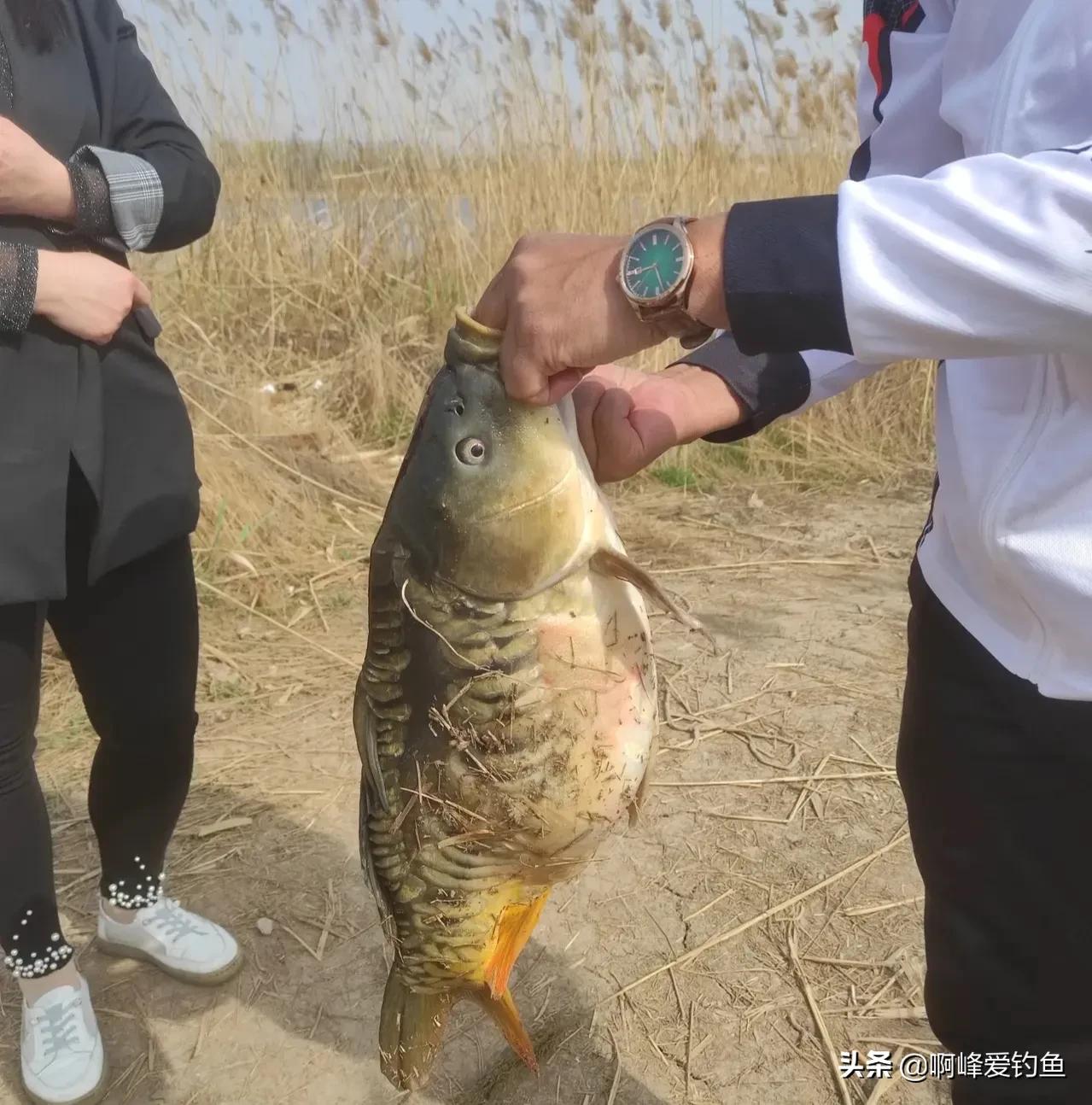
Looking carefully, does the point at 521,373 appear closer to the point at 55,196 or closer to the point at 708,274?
the point at 708,274

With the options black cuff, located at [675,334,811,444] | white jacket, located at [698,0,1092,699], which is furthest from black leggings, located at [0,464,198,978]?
white jacket, located at [698,0,1092,699]

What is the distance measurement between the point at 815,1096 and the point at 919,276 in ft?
5.57

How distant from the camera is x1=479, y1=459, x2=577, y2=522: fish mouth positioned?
1.10 m

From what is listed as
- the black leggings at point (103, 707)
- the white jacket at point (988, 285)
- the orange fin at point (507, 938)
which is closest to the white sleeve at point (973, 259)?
the white jacket at point (988, 285)

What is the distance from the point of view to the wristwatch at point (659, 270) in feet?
2.76

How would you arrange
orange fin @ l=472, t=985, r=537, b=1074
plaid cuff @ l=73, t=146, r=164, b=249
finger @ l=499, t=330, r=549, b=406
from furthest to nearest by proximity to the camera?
plaid cuff @ l=73, t=146, r=164, b=249
orange fin @ l=472, t=985, r=537, b=1074
finger @ l=499, t=330, r=549, b=406

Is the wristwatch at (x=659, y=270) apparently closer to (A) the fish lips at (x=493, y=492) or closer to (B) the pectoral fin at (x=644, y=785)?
(A) the fish lips at (x=493, y=492)

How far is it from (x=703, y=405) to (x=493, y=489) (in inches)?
13.3

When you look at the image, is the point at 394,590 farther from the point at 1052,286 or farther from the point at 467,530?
the point at 1052,286

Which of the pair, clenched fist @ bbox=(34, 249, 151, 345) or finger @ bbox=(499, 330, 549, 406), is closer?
finger @ bbox=(499, 330, 549, 406)

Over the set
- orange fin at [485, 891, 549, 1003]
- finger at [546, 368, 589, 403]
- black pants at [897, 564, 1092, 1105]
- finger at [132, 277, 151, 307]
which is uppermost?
finger at [546, 368, 589, 403]

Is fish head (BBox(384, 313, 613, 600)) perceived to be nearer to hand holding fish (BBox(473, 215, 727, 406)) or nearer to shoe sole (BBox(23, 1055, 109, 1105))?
hand holding fish (BBox(473, 215, 727, 406))

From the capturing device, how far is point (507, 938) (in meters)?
1.33

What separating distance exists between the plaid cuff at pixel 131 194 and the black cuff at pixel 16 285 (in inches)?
5.6
